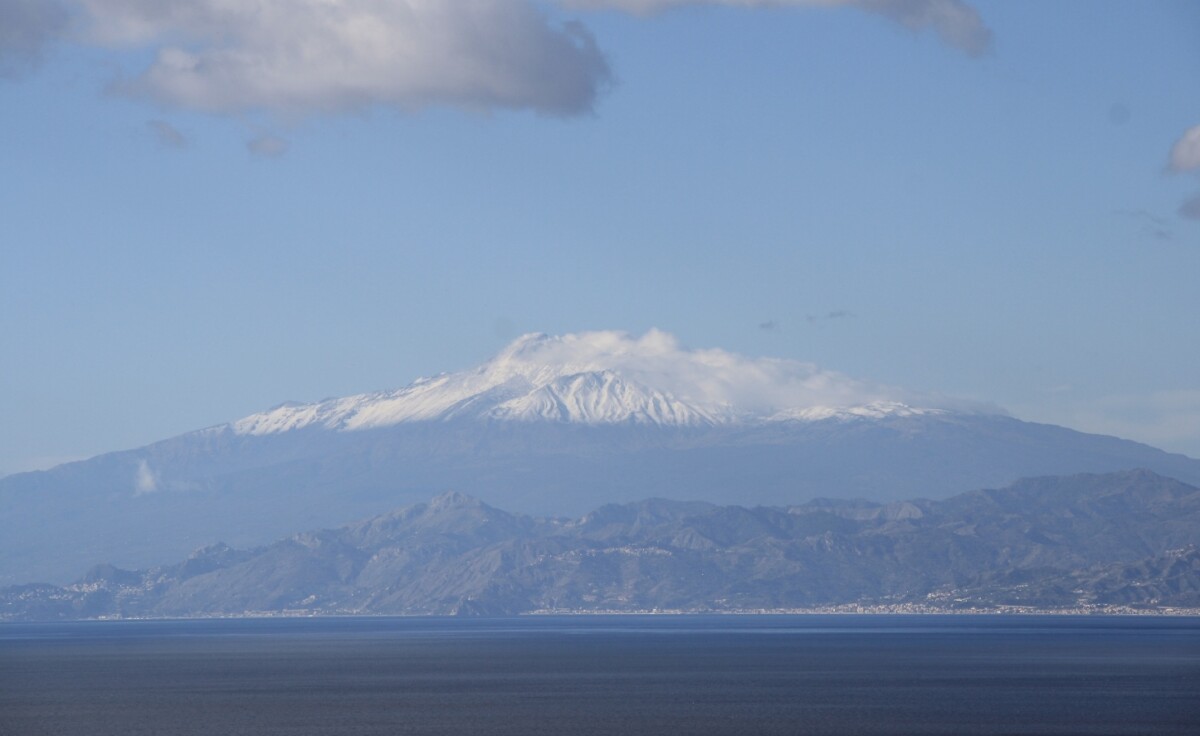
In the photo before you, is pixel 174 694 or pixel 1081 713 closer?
pixel 1081 713

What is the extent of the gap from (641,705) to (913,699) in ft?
82.9

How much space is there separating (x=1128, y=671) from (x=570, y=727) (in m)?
88.2

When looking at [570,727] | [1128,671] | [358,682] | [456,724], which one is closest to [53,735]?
[456,724]

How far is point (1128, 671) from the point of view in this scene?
195 m

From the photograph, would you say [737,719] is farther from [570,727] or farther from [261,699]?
[261,699]

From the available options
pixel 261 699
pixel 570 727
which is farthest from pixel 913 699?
pixel 261 699

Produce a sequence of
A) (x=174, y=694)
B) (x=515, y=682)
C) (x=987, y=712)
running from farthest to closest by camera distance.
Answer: (x=515, y=682)
(x=174, y=694)
(x=987, y=712)

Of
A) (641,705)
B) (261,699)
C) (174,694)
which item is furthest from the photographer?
(174,694)

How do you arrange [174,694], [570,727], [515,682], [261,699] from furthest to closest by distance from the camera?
[515,682] < [174,694] < [261,699] < [570,727]

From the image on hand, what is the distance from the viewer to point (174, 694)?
583ft

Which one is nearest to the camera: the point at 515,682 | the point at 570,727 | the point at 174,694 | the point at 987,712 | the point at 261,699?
the point at 570,727

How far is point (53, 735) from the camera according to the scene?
133m

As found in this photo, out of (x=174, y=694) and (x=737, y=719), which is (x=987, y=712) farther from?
(x=174, y=694)

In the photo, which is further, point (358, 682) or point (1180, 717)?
point (358, 682)
